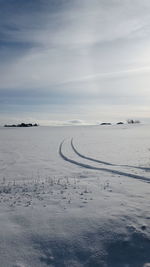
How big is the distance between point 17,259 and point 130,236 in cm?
289

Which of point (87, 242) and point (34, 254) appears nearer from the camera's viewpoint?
point (34, 254)

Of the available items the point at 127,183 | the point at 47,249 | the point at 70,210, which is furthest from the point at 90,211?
the point at 127,183

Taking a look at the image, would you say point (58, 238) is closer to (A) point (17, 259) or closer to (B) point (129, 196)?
(A) point (17, 259)

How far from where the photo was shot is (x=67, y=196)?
878 centimetres

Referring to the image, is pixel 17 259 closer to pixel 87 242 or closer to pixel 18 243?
pixel 18 243

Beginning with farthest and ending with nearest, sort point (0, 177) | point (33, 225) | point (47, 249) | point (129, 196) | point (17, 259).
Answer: point (0, 177)
point (129, 196)
point (33, 225)
point (47, 249)
point (17, 259)

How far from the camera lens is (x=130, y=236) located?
5.69 m

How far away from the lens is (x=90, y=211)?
7109 millimetres

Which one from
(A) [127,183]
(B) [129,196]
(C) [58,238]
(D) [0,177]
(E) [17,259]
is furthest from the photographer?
(D) [0,177]

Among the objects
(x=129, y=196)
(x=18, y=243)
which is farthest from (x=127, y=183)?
(x=18, y=243)

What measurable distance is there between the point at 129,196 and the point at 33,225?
423cm

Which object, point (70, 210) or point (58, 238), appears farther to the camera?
point (70, 210)

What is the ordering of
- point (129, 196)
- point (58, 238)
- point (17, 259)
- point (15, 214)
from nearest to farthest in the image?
point (17, 259) < point (58, 238) < point (15, 214) < point (129, 196)

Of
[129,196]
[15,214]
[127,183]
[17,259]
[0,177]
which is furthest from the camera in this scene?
[0,177]
